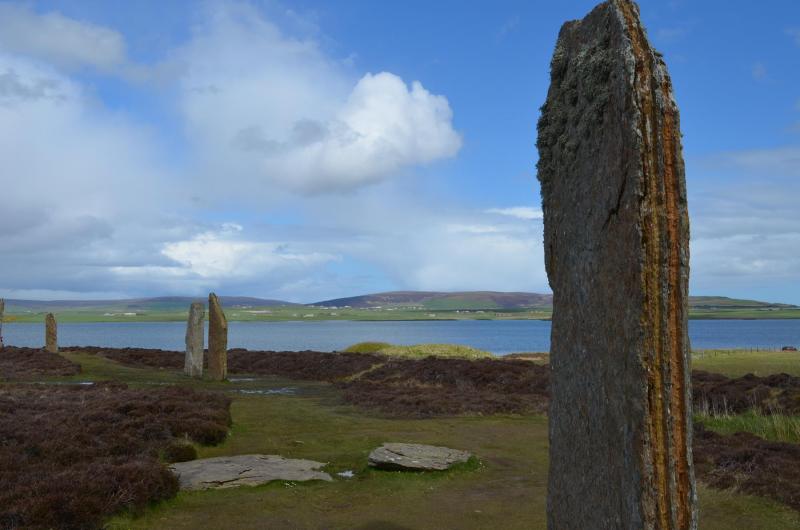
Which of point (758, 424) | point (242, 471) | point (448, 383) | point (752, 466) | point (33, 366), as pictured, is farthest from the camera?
point (33, 366)

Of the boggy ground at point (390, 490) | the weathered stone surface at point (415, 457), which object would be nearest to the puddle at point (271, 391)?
the boggy ground at point (390, 490)

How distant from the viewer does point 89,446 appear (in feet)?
34.0

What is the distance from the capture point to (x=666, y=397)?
4.50 meters

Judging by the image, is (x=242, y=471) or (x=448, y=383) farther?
(x=448, y=383)

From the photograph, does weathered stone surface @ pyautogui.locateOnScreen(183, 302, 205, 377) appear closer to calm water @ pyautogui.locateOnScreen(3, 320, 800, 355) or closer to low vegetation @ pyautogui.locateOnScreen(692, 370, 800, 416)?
low vegetation @ pyautogui.locateOnScreen(692, 370, 800, 416)

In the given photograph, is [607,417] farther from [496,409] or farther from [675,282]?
[496,409]

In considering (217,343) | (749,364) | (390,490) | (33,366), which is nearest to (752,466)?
(390,490)

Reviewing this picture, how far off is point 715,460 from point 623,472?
7.29 metres

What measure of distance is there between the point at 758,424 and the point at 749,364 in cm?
1465

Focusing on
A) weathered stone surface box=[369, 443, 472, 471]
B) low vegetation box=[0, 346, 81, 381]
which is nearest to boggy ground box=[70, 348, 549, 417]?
low vegetation box=[0, 346, 81, 381]

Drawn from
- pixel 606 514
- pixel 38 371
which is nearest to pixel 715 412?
pixel 606 514

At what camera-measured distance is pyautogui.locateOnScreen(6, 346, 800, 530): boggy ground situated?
8.06 m

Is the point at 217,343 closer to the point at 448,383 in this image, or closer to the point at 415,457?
the point at 448,383

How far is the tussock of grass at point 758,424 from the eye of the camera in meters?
12.9
